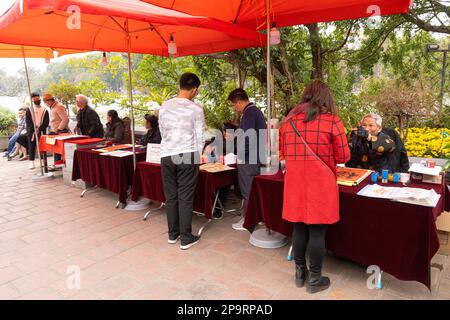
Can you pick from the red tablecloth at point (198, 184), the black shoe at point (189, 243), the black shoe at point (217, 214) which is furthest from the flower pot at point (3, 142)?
the black shoe at point (189, 243)

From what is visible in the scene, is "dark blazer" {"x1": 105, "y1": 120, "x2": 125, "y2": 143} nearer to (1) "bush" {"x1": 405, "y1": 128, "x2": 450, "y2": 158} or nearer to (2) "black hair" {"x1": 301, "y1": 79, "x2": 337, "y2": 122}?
(2) "black hair" {"x1": 301, "y1": 79, "x2": 337, "y2": 122}

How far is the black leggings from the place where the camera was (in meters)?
2.24

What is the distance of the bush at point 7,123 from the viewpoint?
9516 mm

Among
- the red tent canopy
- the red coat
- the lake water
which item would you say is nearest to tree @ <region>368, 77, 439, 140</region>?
the red tent canopy

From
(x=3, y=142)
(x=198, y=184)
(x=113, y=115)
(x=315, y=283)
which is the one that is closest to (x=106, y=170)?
(x=113, y=115)

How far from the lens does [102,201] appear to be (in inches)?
180

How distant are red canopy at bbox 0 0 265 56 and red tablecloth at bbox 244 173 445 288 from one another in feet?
5.46

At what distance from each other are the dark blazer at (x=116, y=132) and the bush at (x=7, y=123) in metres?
5.86

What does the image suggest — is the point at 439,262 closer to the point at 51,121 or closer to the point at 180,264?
the point at 180,264

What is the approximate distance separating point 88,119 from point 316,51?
14.1 ft

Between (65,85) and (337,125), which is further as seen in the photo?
(65,85)

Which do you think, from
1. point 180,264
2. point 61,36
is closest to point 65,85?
point 61,36

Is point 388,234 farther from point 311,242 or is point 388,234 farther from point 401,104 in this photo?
point 401,104

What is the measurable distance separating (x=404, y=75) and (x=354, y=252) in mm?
6079
